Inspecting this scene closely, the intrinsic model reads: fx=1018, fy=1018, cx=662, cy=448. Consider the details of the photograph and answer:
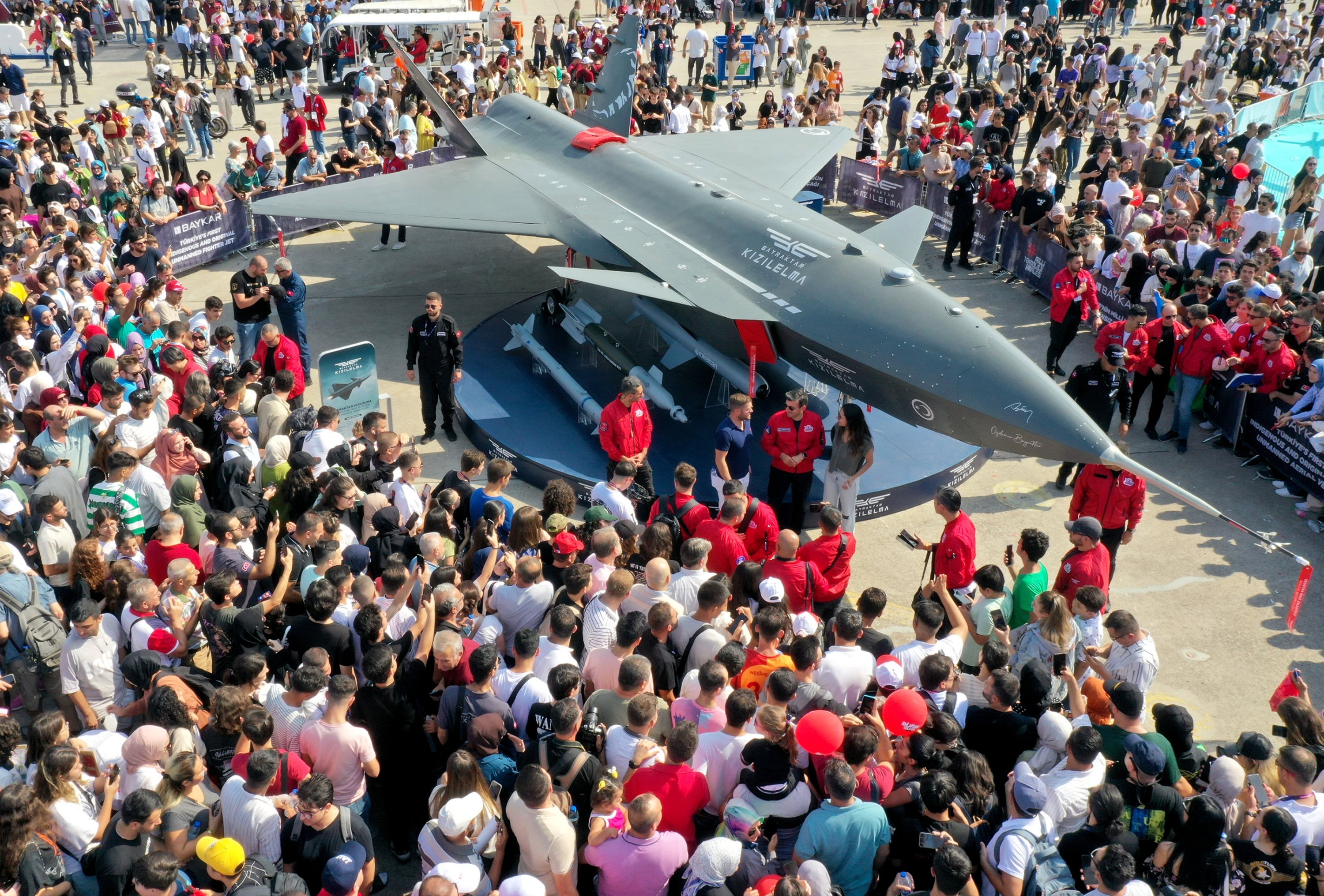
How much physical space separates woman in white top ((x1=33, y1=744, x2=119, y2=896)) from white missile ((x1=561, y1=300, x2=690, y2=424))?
7737 millimetres

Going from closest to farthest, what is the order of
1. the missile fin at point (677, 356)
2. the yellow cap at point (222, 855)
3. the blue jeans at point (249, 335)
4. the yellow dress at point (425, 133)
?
the yellow cap at point (222, 855) → the missile fin at point (677, 356) → the blue jeans at point (249, 335) → the yellow dress at point (425, 133)

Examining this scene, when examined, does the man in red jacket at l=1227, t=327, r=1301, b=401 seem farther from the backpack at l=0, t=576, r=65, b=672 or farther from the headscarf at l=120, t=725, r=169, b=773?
the backpack at l=0, t=576, r=65, b=672

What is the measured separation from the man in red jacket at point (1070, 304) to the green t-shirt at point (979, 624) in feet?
25.2

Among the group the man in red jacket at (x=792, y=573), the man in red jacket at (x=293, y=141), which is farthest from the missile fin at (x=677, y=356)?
the man in red jacket at (x=293, y=141)

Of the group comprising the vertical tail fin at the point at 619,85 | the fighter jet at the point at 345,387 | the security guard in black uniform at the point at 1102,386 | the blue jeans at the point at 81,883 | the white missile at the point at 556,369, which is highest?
the vertical tail fin at the point at 619,85

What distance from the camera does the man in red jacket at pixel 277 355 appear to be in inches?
464

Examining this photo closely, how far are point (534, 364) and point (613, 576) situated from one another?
775cm

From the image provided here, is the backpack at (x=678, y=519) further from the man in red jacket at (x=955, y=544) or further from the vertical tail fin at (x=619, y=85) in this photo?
the vertical tail fin at (x=619, y=85)

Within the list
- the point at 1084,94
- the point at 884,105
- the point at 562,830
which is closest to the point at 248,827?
the point at 562,830

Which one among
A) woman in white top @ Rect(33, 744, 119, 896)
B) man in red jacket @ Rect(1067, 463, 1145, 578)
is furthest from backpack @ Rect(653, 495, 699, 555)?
woman in white top @ Rect(33, 744, 119, 896)

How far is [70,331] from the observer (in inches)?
489

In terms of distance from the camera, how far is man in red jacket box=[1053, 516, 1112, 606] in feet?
28.2

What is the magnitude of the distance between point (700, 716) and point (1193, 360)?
9.68 meters

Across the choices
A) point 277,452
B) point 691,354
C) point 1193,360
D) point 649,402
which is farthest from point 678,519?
point 1193,360
